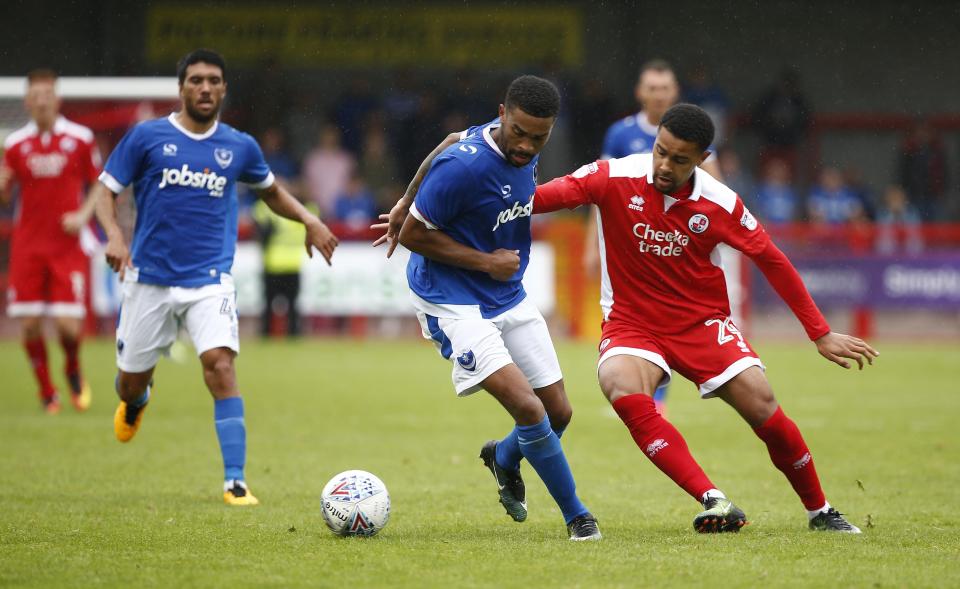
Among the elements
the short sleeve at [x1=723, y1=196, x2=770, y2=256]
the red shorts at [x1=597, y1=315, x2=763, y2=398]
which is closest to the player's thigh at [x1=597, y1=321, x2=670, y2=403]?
the red shorts at [x1=597, y1=315, x2=763, y2=398]

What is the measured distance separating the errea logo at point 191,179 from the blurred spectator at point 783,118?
1849cm

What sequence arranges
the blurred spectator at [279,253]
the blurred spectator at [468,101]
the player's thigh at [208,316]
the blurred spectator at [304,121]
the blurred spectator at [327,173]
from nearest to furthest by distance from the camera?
1. the player's thigh at [208,316]
2. the blurred spectator at [279,253]
3. the blurred spectator at [327,173]
4. the blurred spectator at [468,101]
5. the blurred spectator at [304,121]

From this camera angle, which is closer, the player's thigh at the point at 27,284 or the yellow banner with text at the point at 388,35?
the player's thigh at the point at 27,284

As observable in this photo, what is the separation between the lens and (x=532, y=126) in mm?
5848

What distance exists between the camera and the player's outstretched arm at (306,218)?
7.69m

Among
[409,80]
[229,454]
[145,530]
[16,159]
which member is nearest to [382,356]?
[16,159]

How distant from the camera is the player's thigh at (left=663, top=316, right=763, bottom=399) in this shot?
6270mm

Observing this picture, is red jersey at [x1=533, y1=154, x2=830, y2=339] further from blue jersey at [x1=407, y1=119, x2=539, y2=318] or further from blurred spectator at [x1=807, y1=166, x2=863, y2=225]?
blurred spectator at [x1=807, y1=166, x2=863, y2=225]

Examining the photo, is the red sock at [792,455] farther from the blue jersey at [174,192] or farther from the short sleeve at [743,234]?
the blue jersey at [174,192]

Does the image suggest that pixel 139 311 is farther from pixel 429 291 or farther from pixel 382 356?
pixel 382 356

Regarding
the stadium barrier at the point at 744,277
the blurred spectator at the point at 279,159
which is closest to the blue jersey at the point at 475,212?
the stadium barrier at the point at 744,277

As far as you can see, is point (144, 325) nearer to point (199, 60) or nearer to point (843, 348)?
point (199, 60)

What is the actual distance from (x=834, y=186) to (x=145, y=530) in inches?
728

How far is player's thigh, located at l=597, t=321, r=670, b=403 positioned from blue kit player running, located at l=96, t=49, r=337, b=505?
2071 mm
